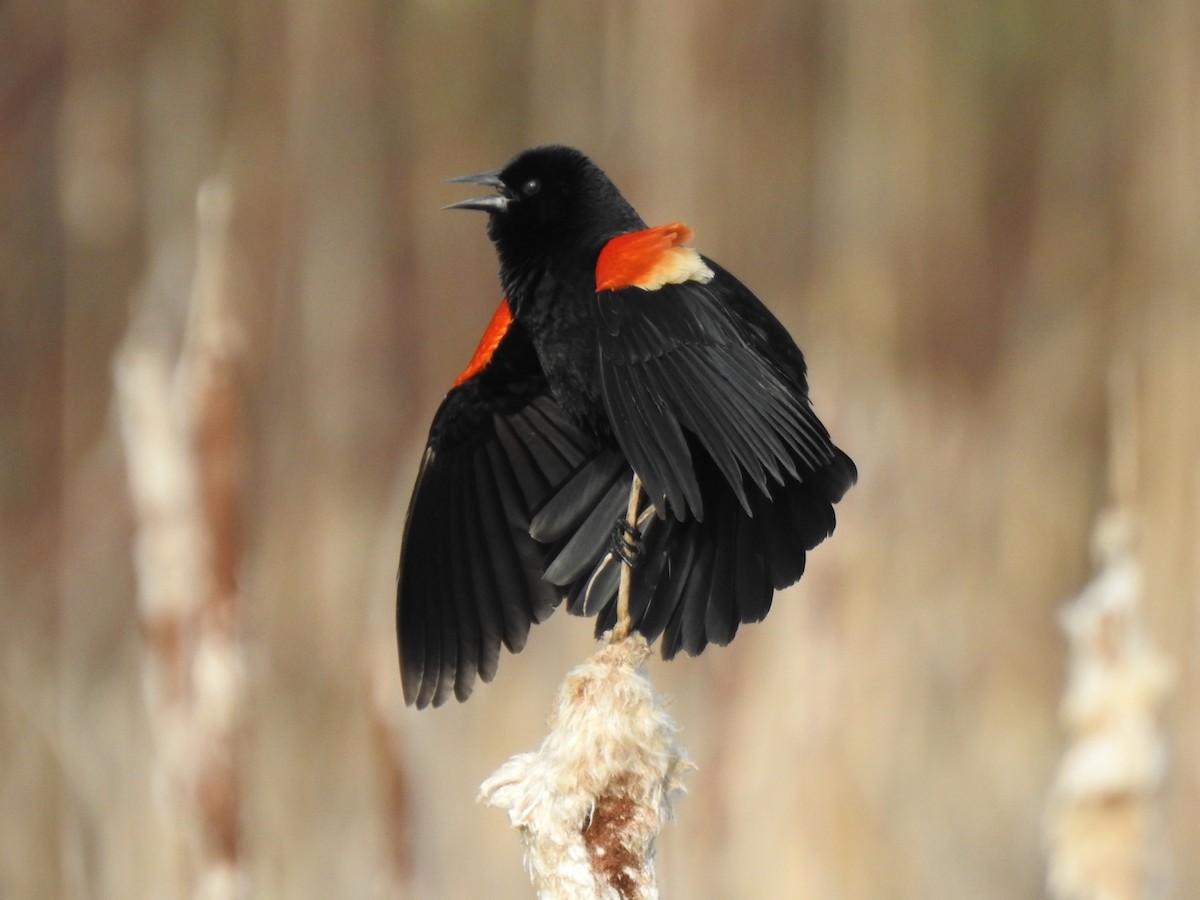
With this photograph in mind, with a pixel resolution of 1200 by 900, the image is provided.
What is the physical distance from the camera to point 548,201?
52.7 inches

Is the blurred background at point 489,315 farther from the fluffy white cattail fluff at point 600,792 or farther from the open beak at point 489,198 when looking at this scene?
the fluffy white cattail fluff at point 600,792

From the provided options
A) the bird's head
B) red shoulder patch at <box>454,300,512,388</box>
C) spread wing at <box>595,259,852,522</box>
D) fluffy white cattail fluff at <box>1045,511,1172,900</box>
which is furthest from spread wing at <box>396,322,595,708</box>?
fluffy white cattail fluff at <box>1045,511,1172,900</box>

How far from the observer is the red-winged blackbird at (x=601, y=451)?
1.05 m

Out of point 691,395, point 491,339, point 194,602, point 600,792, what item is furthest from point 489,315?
point 600,792

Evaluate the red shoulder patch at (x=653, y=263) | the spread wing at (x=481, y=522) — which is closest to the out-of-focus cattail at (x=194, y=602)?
the spread wing at (x=481, y=522)

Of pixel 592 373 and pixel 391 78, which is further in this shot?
pixel 391 78

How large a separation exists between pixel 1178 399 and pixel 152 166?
145 cm

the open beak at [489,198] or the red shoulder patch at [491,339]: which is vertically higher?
the open beak at [489,198]

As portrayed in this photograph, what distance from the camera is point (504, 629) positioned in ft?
4.13

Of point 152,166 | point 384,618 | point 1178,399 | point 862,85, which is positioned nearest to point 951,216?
point 862,85

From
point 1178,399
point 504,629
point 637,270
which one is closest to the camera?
point 637,270

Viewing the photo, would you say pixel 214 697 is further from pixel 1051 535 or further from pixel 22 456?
pixel 1051 535

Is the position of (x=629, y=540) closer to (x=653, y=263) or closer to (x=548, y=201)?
(x=653, y=263)

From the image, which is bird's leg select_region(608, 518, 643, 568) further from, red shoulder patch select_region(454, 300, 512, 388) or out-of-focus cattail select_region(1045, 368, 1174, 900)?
out-of-focus cattail select_region(1045, 368, 1174, 900)
